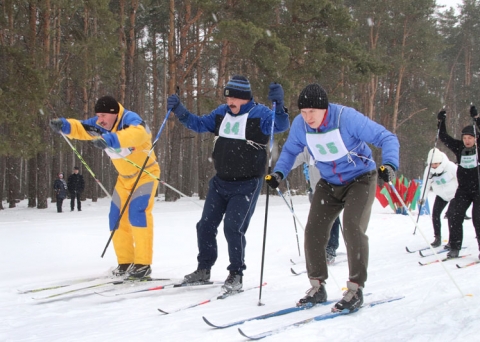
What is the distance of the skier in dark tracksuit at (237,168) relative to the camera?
4430 millimetres

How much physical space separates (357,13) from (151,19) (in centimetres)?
1215

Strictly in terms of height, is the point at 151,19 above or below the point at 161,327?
above

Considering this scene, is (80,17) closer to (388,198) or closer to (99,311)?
(388,198)

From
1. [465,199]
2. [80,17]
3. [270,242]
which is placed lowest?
[270,242]

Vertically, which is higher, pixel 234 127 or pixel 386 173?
pixel 234 127

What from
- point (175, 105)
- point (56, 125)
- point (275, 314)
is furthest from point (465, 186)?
point (56, 125)

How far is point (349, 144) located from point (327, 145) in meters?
0.16

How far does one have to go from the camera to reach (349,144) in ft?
11.7

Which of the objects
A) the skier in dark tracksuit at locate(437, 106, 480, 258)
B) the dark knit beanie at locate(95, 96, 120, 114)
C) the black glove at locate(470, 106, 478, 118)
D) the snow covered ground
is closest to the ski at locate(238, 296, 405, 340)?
the snow covered ground

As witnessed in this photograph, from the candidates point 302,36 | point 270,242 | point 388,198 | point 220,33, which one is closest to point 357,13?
point 302,36

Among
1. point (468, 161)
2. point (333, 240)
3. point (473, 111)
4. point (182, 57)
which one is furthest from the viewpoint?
point (182, 57)

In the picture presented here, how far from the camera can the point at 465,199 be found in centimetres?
636

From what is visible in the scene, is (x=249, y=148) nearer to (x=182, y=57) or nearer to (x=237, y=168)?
(x=237, y=168)

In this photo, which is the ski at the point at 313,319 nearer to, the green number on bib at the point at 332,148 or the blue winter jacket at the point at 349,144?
the blue winter jacket at the point at 349,144
